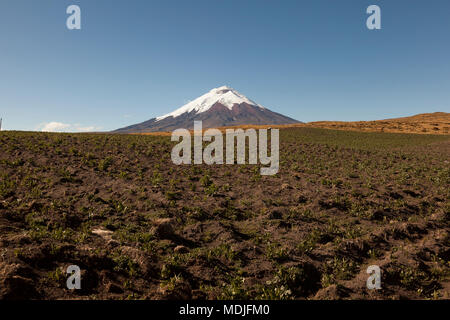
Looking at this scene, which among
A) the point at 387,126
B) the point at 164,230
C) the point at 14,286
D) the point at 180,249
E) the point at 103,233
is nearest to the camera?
the point at 14,286

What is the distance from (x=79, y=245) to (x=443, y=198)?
21.9 meters

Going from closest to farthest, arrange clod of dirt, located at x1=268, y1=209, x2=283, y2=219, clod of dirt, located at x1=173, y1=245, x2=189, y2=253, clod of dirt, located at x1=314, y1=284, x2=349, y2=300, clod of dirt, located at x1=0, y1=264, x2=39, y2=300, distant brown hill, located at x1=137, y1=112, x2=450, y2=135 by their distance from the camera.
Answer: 1. clod of dirt, located at x1=0, y1=264, x2=39, y2=300
2. clod of dirt, located at x1=314, y1=284, x2=349, y2=300
3. clod of dirt, located at x1=173, y1=245, x2=189, y2=253
4. clod of dirt, located at x1=268, y1=209, x2=283, y2=219
5. distant brown hill, located at x1=137, y1=112, x2=450, y2=135

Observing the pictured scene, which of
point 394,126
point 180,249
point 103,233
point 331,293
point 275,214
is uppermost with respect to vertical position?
point 394,126

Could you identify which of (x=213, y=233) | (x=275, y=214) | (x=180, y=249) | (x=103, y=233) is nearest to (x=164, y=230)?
(x=180, y=249)

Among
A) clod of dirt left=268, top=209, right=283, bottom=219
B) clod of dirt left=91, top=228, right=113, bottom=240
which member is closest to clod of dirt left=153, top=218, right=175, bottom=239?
clod of dirt left=91, top=228, right=113, bottom=240

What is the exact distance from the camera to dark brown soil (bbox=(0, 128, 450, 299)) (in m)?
7.37

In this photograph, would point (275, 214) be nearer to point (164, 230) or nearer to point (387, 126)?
point (164, 230)

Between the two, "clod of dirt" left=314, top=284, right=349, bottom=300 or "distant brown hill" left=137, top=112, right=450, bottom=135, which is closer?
"clod of dirt" left=314, top=284, right=349, bottom=300

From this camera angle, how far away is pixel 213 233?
36.6ft

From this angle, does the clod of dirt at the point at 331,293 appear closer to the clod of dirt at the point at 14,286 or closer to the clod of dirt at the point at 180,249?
the clod of dirt at the point at 180,249

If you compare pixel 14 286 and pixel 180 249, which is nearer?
pixel 14 286

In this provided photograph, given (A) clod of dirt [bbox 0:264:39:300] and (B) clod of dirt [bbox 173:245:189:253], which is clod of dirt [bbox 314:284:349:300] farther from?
(A) clod of dirt [bbox 0:264:39:300]
